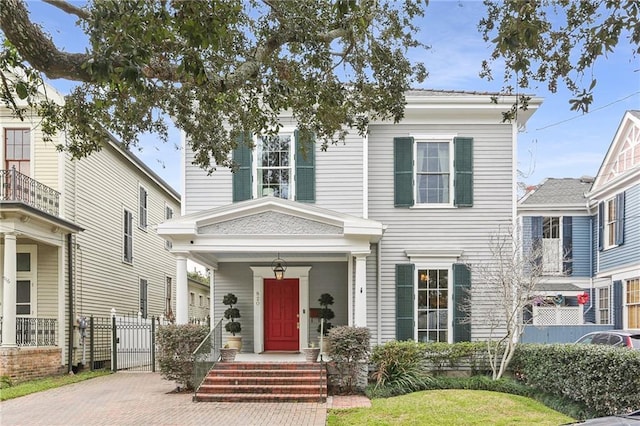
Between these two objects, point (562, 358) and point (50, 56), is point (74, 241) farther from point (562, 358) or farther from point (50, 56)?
point (562, 358)

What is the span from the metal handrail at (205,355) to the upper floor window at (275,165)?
3.77 metres

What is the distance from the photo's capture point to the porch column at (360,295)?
44.5 ft

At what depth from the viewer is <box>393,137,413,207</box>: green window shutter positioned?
50.1 ft

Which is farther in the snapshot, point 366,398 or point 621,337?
point 621,337

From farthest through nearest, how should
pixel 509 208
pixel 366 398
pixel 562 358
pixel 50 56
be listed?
pixel 509 208 → pixel 366 398 → pixel 562 358 → pixel 50 56

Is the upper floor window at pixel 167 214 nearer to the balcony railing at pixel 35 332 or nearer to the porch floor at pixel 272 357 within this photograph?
the balcony railing at pixel 35 332

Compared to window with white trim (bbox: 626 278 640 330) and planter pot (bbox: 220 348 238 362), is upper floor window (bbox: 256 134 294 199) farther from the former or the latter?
window with white trim (bbox: 626 278 640 330)

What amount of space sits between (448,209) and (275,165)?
464cm

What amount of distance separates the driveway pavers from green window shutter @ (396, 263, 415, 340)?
4.00 meters

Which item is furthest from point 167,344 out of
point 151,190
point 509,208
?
point 151,190

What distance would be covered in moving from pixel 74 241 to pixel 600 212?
59.6 ft

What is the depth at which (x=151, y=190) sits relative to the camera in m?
25.0

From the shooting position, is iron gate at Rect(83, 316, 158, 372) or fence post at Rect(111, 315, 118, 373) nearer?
fence post at Rect(111, 315, 118, 373)

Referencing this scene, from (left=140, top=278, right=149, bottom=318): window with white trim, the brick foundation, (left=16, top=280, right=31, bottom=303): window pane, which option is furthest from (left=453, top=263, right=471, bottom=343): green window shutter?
(left=140, top=278, right=149, bottom=318): window with white trim
